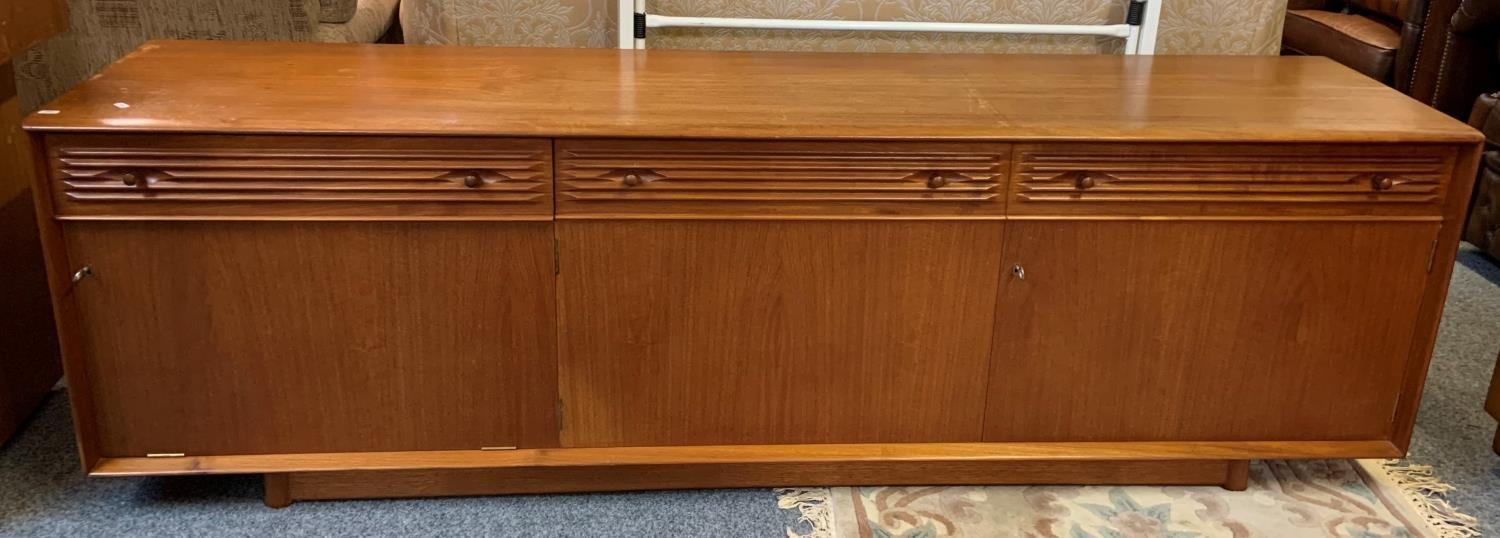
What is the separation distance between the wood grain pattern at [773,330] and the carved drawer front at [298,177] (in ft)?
0.37

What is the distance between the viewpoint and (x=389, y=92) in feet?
5.32

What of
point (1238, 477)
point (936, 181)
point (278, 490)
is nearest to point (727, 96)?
point (936, 181)

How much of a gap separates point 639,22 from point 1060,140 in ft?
2.47

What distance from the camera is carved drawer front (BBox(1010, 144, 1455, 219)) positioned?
1585 mm

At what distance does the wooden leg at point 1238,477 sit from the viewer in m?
1.84

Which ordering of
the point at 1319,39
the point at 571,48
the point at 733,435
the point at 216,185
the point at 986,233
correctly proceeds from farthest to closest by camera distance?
the point at 1319,39
the point at 571,48
the point at 733,435
the point at 986,233
the point at 216,185

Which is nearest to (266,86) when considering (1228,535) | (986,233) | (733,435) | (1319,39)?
(733,435)

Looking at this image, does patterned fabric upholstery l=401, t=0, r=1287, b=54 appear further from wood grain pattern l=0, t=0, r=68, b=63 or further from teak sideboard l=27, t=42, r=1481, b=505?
wood grain pattern l=0, t=0, r=68, b=63

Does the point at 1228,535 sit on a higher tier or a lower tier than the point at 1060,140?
lower

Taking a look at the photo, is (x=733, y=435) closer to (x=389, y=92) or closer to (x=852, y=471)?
(x=852, y=471)

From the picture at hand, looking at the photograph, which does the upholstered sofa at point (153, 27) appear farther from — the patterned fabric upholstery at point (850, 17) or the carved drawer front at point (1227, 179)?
the carved drawer front at point (1227, 179)

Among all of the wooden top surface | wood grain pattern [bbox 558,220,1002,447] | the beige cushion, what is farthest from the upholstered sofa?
the beige cushion

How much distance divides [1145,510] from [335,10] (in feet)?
5.98

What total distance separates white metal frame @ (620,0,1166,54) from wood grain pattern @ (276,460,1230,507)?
2.28ft
